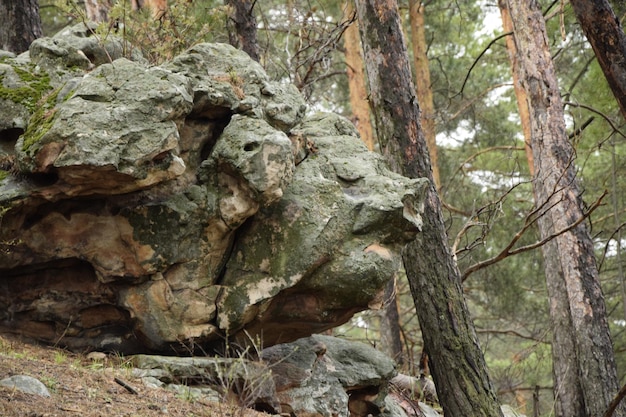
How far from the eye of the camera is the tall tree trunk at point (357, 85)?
46.9ft

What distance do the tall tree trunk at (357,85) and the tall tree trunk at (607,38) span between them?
361 inches

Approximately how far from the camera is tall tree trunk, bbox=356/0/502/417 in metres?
7.10

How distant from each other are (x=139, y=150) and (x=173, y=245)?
1044mm

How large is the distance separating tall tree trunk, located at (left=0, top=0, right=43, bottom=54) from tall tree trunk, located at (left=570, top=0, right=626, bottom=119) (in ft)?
22.0

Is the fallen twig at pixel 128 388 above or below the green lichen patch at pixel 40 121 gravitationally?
below

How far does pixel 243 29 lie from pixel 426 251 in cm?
435

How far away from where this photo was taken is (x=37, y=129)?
19.0 ft

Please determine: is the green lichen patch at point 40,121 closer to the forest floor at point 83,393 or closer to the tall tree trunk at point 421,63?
the forest floor at point 83,393

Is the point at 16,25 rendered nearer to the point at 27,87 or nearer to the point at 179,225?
the point at 27,87

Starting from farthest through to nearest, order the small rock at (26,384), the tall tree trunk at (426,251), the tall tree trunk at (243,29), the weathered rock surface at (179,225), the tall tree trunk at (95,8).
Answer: the tall tree trunk at (95,8) → the tall tree trunk at (243,29) → the tall tree trunk at (426,251) → the weathered rock surface at (179,225) → the small rock at (26,384)

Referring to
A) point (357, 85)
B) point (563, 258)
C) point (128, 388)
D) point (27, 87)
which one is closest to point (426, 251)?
point (563, 258)

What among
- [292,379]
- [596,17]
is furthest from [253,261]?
[596,17]

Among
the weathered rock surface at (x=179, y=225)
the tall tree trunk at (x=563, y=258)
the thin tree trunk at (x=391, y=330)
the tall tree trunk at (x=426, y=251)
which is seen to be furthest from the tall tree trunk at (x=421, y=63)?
the weathered rock surface at (x=179, y=225)

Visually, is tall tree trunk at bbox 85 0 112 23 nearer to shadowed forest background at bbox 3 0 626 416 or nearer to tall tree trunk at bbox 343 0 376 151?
shadowed forest background at bbox 3 0 626 416
